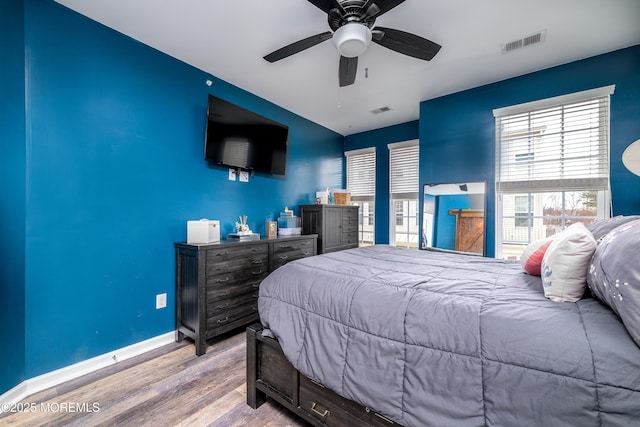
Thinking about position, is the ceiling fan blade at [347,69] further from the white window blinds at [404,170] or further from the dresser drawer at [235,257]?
the white window blinds at [404,170]

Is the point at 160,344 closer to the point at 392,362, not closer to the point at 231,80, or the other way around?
the point at 392,362

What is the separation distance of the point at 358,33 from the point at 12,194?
2.49m

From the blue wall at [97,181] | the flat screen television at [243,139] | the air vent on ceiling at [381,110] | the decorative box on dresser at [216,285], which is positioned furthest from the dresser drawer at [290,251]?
the air vent on ceiling at [381,110]

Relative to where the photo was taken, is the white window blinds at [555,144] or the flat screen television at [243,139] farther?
the flat screen television at [243,139]

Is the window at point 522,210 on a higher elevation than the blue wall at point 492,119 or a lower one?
lower

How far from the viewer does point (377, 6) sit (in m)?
1.58

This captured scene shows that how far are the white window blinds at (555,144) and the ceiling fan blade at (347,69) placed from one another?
196 cm

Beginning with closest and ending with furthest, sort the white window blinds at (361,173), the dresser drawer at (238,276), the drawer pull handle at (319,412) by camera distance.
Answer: the drawer pull handle at (319,412) → the dresser drawer at (238,276) → the white window blinds at (361,173)

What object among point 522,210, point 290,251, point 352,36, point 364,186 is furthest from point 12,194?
point 522,210

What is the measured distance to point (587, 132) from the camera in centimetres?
259

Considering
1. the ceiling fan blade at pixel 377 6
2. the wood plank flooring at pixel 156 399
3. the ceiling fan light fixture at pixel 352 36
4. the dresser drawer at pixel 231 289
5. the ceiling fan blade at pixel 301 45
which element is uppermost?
the ceiling fan blade at pixel 377 6

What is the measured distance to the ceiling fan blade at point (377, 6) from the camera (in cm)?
156

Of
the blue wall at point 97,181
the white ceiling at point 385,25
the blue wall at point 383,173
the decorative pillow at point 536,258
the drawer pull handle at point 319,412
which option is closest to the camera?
the drawer pull handle at point 319,412

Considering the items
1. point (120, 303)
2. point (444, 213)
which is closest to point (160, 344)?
point (120, 303)
